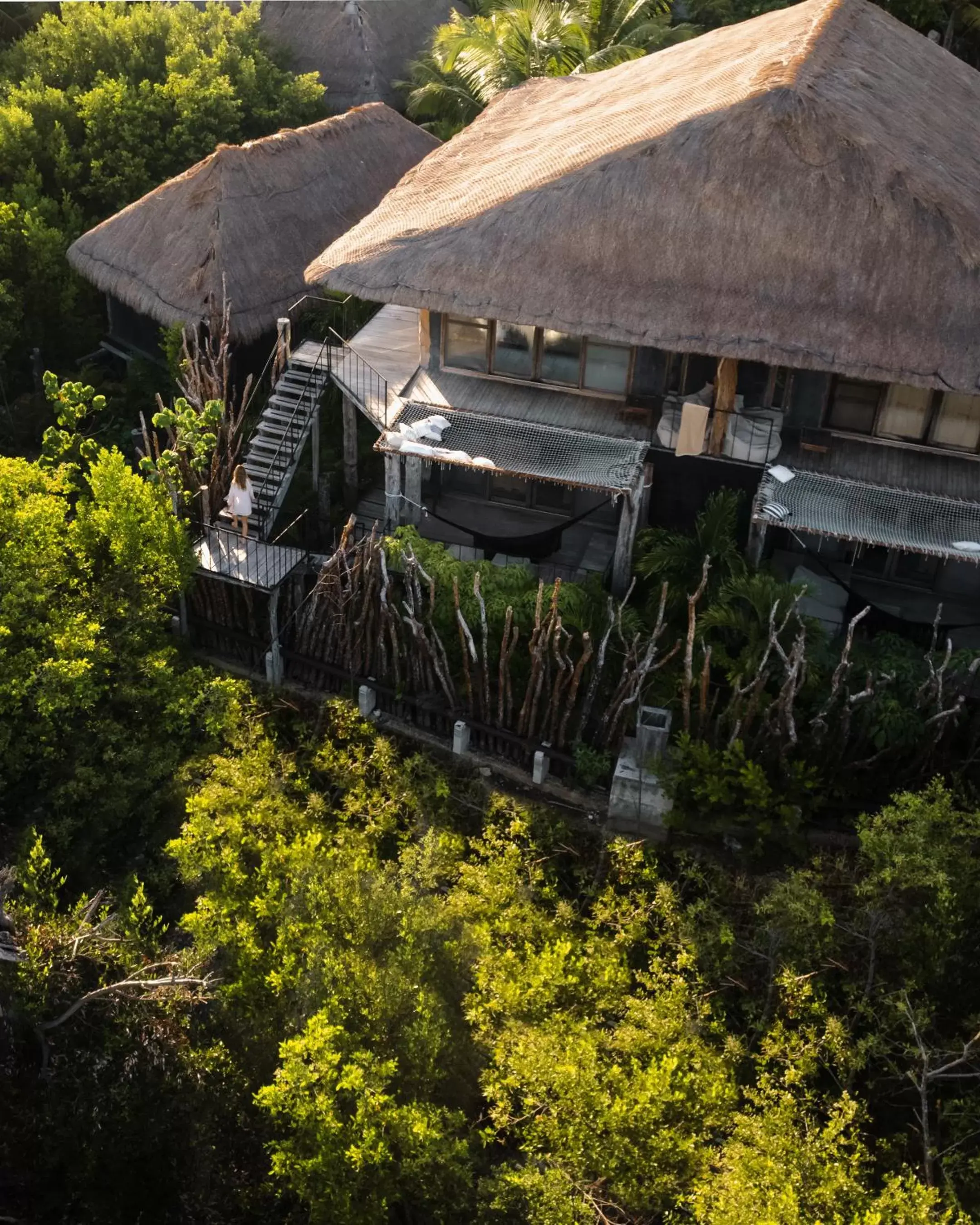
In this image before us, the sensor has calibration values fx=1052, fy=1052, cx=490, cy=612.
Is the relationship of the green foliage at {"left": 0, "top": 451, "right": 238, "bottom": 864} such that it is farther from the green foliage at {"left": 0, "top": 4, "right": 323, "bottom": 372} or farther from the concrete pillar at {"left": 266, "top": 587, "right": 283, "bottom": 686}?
the green foliage at {"left": 0, "top": 4, "right": 323, "bottom": 372}

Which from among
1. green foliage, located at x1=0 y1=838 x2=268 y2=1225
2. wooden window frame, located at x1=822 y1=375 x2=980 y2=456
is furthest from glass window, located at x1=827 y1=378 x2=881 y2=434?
green foliage, located at x1=0 y1=838 x2=268 y2=1225

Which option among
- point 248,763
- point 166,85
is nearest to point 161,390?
point 166,85

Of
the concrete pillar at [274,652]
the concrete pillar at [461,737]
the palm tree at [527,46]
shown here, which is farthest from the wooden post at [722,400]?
the palm tree at [527,46]

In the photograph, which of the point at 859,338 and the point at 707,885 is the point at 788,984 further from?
the point at 859,338

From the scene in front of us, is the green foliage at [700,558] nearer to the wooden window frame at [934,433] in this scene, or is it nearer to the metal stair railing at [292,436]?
the wooden window frame at [934,433]

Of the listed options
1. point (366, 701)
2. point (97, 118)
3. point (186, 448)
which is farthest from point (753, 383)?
point (97, 118)

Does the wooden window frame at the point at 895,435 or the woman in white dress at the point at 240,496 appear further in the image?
the woman in white dress at the point at 240,496

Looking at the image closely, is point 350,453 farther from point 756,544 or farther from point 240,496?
point 756,544
